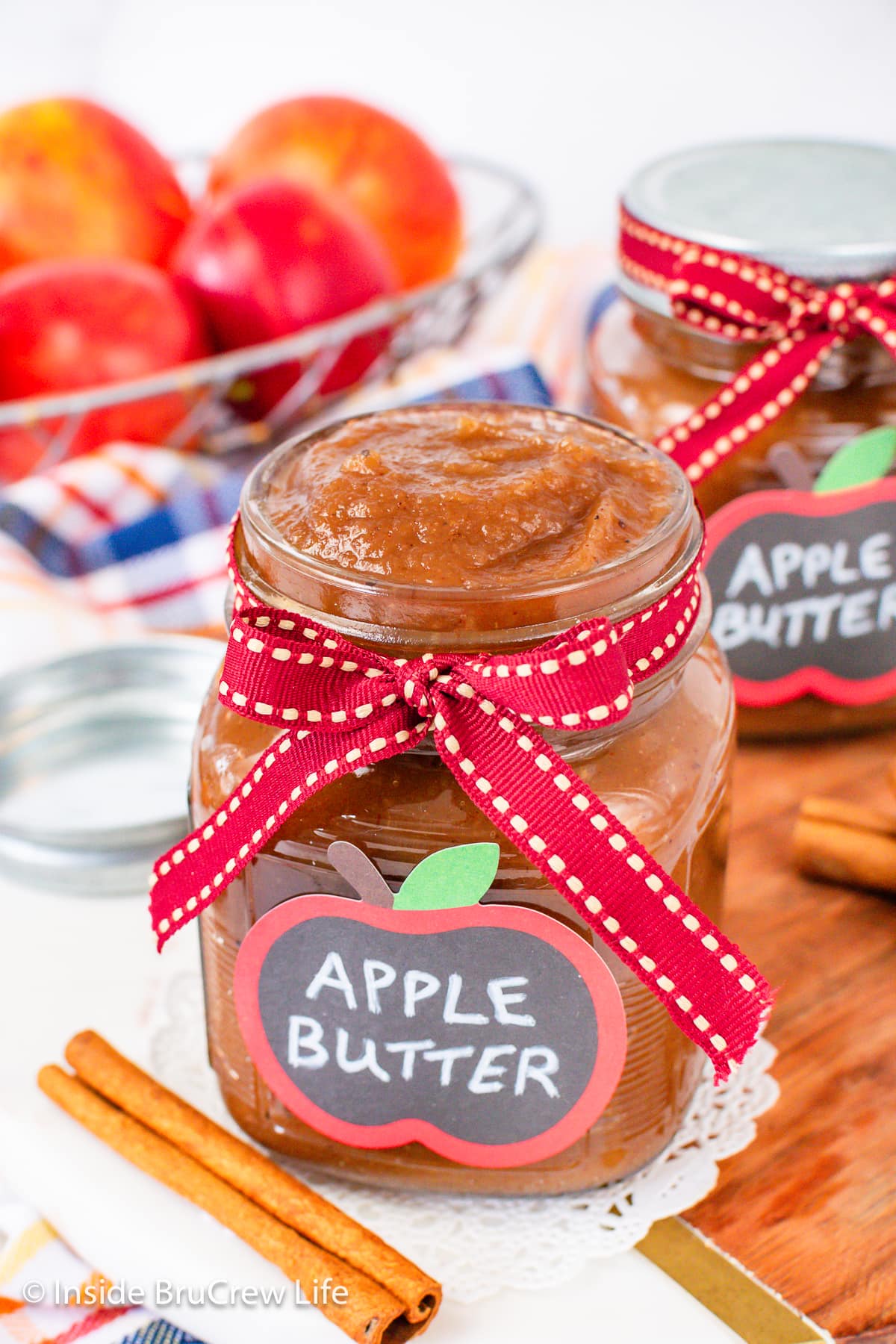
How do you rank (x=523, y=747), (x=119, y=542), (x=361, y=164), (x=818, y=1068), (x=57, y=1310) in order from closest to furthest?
(x=523, y=747), (x=57, y=1310), (x=818, y=1068), (x=119, y=542), (x=361, y=164)

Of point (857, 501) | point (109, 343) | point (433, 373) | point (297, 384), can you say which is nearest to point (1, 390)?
point (109, 343)

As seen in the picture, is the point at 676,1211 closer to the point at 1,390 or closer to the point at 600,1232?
the point at 600,1232

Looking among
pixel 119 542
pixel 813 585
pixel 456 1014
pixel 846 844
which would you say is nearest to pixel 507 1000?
pixel 456 1014

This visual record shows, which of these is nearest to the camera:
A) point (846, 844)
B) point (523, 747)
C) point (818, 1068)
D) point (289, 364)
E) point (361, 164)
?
point (523, 747)

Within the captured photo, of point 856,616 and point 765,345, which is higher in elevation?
point 765,345

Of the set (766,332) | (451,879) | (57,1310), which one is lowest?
(57,1310)

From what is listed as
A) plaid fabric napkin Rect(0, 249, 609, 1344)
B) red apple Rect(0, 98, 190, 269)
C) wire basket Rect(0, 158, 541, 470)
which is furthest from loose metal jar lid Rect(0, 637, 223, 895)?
red apple Rect(0, 98, 190, 269)

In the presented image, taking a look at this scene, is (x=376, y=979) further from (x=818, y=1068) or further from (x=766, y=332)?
(x=766, y=332)
